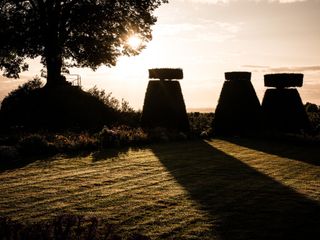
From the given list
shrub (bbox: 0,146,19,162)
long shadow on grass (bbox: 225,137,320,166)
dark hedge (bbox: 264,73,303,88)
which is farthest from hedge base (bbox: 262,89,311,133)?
shrub (bbox: 0,146,19,162)

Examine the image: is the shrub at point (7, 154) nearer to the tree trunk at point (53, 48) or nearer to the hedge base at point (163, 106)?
the hedge base at point (163, 106)

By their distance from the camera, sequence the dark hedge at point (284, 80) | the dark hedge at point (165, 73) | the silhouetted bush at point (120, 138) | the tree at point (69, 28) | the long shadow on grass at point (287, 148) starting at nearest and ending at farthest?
the long shadow on grass at point (287, 148) → the silhouetted bush at point (120, 138) → the dark hedge at point (165, 73) → the dark hedge at point (284, 80) → the tree at point (69, 28)

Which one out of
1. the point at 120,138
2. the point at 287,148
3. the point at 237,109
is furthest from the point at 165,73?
the point at 287,148

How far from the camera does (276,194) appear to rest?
7.23m

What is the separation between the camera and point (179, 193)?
7.18 meters

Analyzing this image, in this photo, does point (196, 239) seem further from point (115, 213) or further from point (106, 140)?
point (106, 140)

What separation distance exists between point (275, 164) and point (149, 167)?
10.5 ft

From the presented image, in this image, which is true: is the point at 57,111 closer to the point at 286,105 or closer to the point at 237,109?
the point at 237,109

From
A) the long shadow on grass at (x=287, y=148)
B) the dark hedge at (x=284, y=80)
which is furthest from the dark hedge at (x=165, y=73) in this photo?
the dark hedge at (x=284, y=80)

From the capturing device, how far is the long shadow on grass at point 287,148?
1164 centimetres

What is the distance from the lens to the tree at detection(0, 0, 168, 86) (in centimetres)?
2511

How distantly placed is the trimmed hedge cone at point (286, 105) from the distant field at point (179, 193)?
20.0ft

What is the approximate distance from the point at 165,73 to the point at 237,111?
11.2 feet

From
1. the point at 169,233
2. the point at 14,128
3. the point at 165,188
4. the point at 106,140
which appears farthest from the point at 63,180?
the point at 14,128
